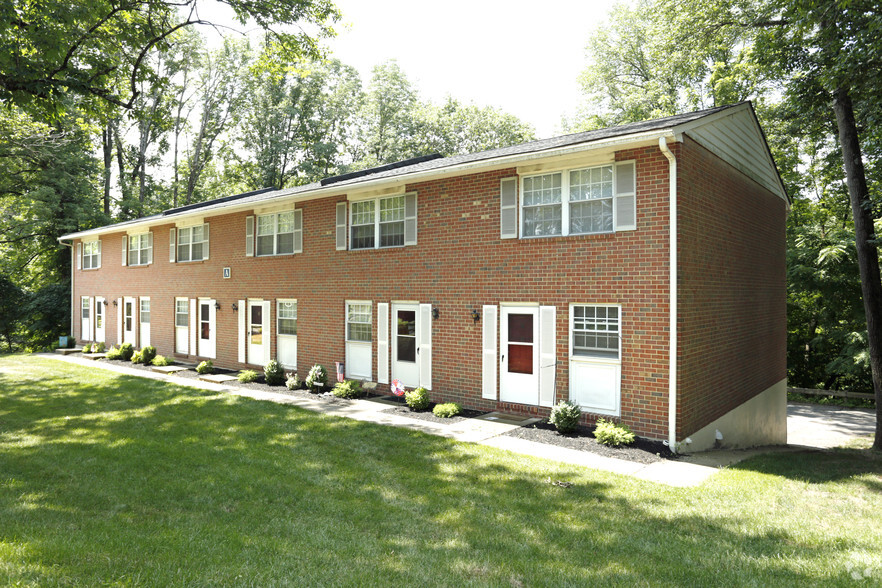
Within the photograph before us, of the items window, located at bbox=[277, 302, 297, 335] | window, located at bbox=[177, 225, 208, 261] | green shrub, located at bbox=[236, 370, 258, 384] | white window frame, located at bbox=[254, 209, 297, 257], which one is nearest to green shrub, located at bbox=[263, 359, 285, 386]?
green shrub, located at bbox=[236, 370, 258, 384]

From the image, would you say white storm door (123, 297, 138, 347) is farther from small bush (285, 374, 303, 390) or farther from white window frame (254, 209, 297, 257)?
small bush (285, 374, 303, 390)

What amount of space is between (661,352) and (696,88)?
2150 cm

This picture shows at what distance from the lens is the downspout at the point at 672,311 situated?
7973mm

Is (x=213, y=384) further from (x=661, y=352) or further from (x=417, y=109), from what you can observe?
(x=417, y=109)

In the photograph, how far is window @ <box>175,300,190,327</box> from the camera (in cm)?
1764

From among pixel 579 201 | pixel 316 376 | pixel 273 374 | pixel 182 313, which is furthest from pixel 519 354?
pixel 182 313

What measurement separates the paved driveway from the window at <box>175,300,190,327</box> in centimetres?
1896

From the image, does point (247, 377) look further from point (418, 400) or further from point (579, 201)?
point (579, 201)

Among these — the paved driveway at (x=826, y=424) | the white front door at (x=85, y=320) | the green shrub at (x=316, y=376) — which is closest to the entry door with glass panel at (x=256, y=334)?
the green shrub at (x=316, y=376)

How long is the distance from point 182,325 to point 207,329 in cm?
158

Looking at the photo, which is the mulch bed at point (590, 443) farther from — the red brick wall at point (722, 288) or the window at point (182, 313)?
the window at point (182, 313)

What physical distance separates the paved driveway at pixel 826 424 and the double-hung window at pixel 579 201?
10067mm

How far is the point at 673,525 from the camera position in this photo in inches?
199

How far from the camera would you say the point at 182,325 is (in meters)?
17.8
